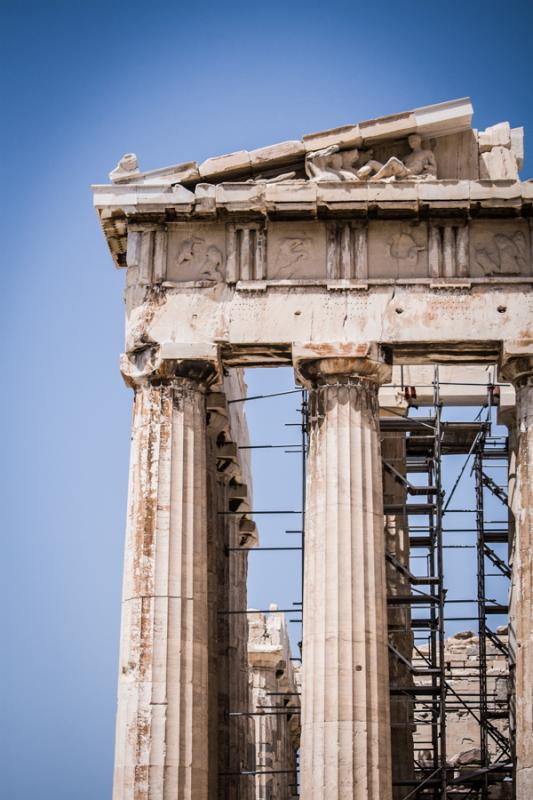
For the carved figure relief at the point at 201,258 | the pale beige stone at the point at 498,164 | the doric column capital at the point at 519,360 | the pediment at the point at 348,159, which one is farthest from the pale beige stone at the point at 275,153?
the doric column capital at the point at 519,360

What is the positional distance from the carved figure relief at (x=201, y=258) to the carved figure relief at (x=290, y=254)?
102 cm

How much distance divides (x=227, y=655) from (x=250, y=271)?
869cm

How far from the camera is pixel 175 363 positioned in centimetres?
3288

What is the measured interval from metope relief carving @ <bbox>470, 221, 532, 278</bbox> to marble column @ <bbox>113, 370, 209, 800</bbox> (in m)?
5.26

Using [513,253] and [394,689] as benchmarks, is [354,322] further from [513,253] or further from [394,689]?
[394,689]

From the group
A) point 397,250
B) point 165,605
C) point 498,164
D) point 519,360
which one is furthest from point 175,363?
point 498,164

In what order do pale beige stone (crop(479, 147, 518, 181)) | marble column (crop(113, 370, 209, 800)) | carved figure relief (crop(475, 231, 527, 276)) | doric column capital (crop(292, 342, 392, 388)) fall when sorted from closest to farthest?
marble column (crop(113, 370, 209, 800)) < doric column capital (crop(292, 342, 392, 388)) < carved figure relief (crop(475, 231, 527, 276)) < pale beige stone (crop(479, 147, 518, 181))

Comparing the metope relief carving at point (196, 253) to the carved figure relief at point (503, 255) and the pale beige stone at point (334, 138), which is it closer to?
the pale beige stone at point (334, 138)

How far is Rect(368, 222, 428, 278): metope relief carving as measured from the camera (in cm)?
3338

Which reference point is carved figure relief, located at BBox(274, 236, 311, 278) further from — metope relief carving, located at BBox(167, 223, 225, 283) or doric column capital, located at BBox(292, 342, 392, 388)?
doric column capital, located at BBox(292, 342, 392, 388)

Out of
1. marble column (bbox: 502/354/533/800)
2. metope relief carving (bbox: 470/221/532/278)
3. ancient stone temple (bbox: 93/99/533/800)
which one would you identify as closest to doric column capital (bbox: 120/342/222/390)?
ancient stone temple (bbox: 93/99/533/800)

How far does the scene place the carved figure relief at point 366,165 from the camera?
33500 mm

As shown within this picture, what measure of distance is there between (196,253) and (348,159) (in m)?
3.14

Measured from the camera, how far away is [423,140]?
112ft
